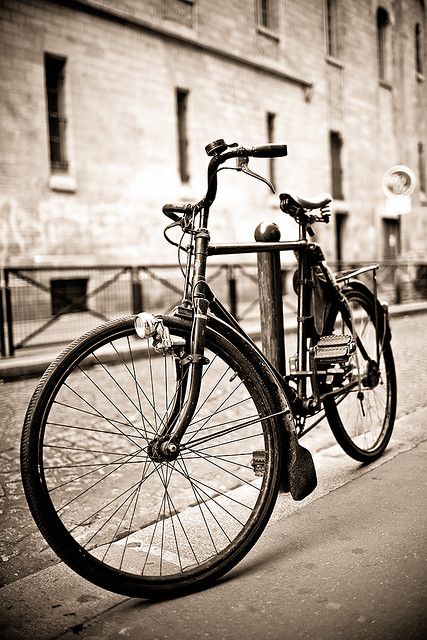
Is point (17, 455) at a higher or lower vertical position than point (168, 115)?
lower

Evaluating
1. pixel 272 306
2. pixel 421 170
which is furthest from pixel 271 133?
pixel 272 306

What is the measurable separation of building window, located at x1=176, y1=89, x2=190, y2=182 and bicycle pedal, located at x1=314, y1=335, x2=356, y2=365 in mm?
12957

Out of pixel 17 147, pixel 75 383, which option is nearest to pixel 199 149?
pixel 17 147

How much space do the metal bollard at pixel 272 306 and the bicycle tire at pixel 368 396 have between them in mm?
447

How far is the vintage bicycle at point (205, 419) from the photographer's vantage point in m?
2.00

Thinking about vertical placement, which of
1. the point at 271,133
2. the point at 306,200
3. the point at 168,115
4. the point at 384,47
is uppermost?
the point at 384,47

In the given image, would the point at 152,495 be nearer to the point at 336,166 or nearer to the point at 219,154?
the point at 219,154

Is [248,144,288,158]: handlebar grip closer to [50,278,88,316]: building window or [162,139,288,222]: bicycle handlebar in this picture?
[162,139,288,222]: bicycle handlebar

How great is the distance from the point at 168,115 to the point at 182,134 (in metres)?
0.82

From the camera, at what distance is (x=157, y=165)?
14.3 m

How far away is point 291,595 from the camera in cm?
206

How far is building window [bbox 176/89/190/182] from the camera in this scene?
15.3m

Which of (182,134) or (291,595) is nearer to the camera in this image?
(291,595)

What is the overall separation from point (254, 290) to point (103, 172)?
4.17 metres
